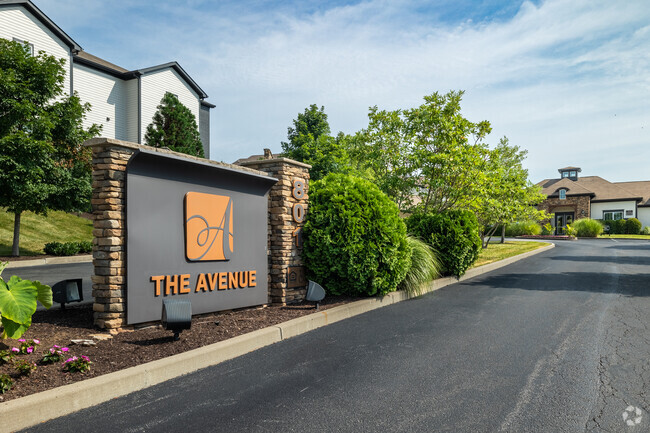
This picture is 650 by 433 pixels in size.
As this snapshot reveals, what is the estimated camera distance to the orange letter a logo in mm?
6125

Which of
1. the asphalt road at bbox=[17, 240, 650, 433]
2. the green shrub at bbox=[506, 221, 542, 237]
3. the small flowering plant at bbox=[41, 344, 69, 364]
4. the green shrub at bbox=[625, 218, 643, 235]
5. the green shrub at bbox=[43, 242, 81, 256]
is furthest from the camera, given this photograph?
the green shrub at bbox=[625, 218, 643, 235]

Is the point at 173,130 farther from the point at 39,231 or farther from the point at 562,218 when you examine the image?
the point at 562,218

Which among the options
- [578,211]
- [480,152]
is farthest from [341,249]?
[578,211]

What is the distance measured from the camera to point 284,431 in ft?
11.1

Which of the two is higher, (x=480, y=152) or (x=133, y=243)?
(x=480, y=152)

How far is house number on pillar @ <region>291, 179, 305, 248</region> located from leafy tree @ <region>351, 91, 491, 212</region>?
592 cm

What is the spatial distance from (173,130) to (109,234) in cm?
1921

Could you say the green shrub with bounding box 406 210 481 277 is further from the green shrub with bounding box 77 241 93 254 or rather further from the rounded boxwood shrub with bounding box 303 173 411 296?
the green shrub with bounding box 77 241 93 254

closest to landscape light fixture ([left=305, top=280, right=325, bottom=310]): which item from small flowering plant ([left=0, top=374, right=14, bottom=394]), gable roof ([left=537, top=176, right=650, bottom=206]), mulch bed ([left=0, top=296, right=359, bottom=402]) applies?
mulch bed ([left=0, top=296, right=359, bottom=402])

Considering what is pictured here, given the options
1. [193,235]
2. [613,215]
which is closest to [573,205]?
[613,215]

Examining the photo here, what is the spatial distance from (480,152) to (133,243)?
11.8m

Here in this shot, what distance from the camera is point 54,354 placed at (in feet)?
14.1

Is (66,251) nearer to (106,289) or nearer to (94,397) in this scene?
(106,289)

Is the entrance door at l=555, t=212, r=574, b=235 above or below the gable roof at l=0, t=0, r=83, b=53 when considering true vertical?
below
